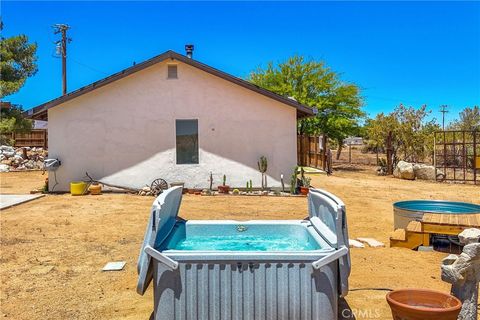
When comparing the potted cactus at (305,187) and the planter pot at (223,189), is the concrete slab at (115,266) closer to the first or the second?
the planter pot at (223,189)

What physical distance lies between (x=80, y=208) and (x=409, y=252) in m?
8.75

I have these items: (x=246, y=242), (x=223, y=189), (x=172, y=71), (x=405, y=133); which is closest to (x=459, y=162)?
(x=405, y=133)

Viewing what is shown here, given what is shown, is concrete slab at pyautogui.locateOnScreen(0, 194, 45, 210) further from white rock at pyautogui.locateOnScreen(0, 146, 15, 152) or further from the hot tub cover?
white rock at pyautogui.locateOnScreen(0, 146, 15, 152)

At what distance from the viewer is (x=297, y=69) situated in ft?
90.3

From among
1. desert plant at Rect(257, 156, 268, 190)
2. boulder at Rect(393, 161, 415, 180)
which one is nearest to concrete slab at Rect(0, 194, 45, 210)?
desert plant at Rect(257, 156, 268, 190)

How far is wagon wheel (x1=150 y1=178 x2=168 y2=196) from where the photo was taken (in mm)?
15195

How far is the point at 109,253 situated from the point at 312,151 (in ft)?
63.6

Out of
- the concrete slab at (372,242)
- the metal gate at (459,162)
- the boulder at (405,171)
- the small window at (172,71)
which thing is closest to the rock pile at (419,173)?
the boulder at (405,171)

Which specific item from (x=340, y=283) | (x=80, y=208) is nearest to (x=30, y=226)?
→ (x=80, y=208)

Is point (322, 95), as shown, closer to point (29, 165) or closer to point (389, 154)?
point (389, 154)

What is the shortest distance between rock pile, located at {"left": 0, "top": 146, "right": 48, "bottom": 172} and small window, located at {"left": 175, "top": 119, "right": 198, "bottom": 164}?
15.5 metres

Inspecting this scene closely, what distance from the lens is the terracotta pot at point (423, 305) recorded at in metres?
3.59

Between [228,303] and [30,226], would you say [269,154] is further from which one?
[228,303]

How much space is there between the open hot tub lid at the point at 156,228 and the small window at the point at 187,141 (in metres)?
9.67
